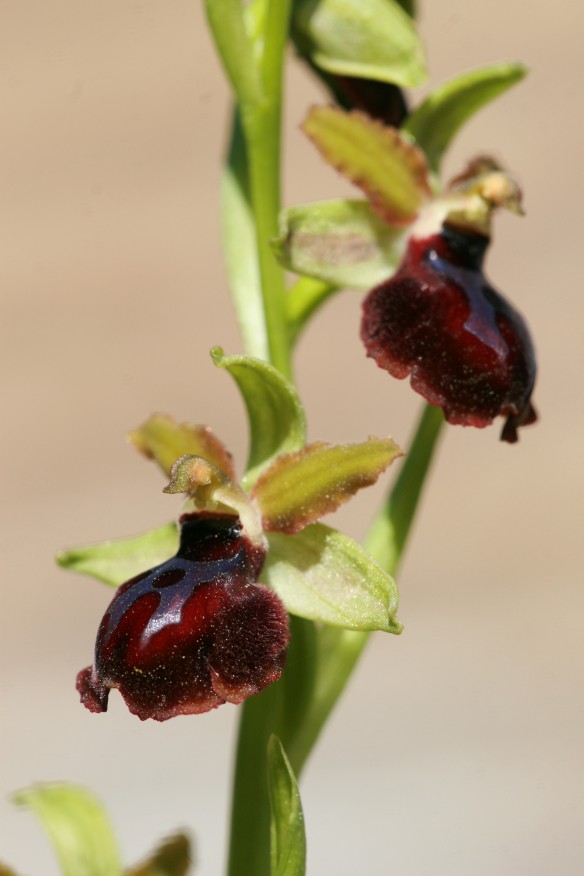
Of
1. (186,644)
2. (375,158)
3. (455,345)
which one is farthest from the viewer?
(375,158)

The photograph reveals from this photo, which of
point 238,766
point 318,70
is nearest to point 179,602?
point 238,766

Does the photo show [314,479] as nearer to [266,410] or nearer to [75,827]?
[266,410]

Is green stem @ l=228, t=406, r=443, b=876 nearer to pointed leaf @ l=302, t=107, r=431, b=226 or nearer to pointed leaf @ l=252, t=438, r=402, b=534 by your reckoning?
pointed leaf @ l=252, t=438, r=402, b=534

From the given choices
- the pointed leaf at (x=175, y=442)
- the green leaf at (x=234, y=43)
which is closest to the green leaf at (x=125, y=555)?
the pointed leaf at (x=175, y=442)

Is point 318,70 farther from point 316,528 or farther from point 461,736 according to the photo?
point 461,736

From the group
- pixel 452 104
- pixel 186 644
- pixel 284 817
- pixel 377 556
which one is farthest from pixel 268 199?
pixel 284 817

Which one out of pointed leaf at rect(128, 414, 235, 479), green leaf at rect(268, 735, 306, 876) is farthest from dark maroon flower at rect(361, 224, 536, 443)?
green leaf at rect(268, 735, 306, 876)
